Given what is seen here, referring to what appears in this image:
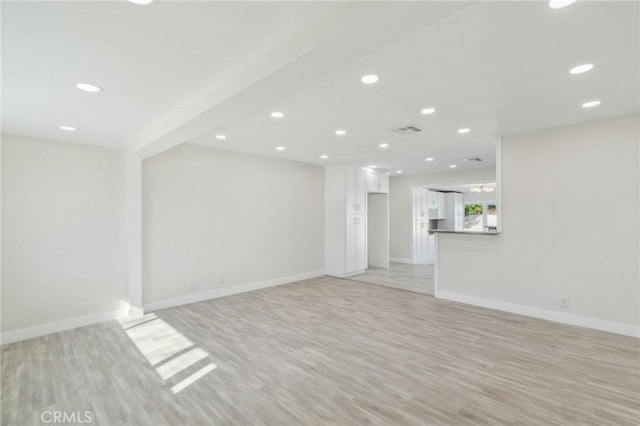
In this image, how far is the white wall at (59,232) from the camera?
3.55 meters

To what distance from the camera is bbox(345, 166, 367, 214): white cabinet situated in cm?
689

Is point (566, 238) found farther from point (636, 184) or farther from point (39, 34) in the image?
point (39, 34)

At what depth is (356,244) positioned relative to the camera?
7109 millimetres

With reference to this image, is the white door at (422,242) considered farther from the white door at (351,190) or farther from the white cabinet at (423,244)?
the white door at (351,190)

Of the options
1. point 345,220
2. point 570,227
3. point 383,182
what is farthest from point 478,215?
point 570,227

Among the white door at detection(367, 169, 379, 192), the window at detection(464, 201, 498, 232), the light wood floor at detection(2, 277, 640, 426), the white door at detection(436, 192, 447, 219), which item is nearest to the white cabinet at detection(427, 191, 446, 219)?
the white door at detection(436, 192, 447, 219)

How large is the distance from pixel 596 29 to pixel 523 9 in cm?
61

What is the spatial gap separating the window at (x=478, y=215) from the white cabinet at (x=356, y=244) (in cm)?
526

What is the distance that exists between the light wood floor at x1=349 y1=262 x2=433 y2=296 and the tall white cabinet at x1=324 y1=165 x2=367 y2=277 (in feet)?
1.28

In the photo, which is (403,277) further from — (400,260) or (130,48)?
(130,48)

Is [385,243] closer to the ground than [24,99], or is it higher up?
closer to the ground

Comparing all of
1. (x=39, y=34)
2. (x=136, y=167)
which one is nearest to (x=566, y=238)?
(x=39, y=34)

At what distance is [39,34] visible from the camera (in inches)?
67.1

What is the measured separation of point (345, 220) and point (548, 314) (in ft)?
12.8
